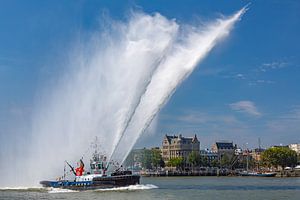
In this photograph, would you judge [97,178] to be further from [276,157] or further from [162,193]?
[276,157]

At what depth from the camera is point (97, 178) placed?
68.4m

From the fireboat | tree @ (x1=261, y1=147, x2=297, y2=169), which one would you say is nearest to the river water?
the fireboat

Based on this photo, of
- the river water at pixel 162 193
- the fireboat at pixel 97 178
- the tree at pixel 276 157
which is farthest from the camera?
the tree at pixel 276 157

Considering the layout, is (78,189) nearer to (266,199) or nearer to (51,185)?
(51,185)

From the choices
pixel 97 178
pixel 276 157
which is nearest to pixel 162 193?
pixel 97 178

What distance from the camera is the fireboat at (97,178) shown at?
68.1 metres

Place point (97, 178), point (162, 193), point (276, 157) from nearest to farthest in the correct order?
point (162, 193), point (97, 178), point (276, 157)

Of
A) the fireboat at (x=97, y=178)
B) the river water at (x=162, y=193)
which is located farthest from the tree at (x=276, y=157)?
the fireboat at (x=97, y=178)

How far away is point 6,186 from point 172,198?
4209 centimetres

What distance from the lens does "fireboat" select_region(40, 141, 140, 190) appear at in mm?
68062

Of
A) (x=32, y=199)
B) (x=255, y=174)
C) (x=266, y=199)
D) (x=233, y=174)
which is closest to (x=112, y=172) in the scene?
(x=32, y=199)

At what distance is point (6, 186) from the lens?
84.2 m

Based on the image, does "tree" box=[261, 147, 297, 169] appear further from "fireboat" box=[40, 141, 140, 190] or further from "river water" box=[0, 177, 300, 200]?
"fireboat" box=[40, 141, 140, 190]

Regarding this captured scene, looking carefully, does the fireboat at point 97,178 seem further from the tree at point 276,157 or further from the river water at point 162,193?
the tree at point 276,157
